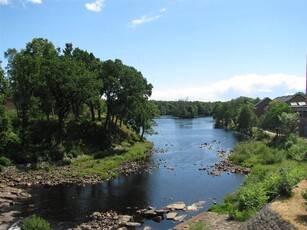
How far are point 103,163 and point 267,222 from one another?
29765mm

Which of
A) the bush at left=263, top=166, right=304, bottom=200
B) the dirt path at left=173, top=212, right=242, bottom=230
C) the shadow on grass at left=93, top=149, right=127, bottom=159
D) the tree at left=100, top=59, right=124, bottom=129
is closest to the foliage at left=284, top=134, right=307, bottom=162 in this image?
the bush at left=263, top=166, right=304, bottom=200

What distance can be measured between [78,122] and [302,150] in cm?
3648

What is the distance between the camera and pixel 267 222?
17.6 m

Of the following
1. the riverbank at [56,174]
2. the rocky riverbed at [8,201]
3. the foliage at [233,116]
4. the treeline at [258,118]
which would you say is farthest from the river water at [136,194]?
the foliage at [233,116]

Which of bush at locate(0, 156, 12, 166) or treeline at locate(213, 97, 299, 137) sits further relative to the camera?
treeline at locate(213, 97, 299, 137)

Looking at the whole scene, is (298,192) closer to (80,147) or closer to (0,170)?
(0,170)

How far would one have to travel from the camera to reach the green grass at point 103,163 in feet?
129

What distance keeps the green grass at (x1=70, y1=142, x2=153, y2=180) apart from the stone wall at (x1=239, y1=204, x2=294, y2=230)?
22.2 m

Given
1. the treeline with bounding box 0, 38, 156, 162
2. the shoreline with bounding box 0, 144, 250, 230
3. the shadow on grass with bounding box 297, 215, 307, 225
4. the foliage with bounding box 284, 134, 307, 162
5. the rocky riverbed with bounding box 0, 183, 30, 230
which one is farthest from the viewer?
the treeline with bounding box 0, 38, 156, 162

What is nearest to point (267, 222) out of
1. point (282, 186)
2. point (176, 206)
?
point (282, 186)

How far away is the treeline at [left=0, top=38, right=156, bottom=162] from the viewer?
4197 cm

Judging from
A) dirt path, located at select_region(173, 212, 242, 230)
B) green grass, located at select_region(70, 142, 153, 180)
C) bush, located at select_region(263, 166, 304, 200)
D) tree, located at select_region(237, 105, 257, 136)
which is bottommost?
dirt path, located at select_region(173, 212, 242, 230)

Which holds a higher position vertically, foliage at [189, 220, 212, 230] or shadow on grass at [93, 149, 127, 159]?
shadow on grass at [93, 149, 127, 159]

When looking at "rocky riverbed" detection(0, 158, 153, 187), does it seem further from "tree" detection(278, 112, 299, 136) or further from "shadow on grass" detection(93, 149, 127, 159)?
"tree" detection(278, 112, 299, 136)
